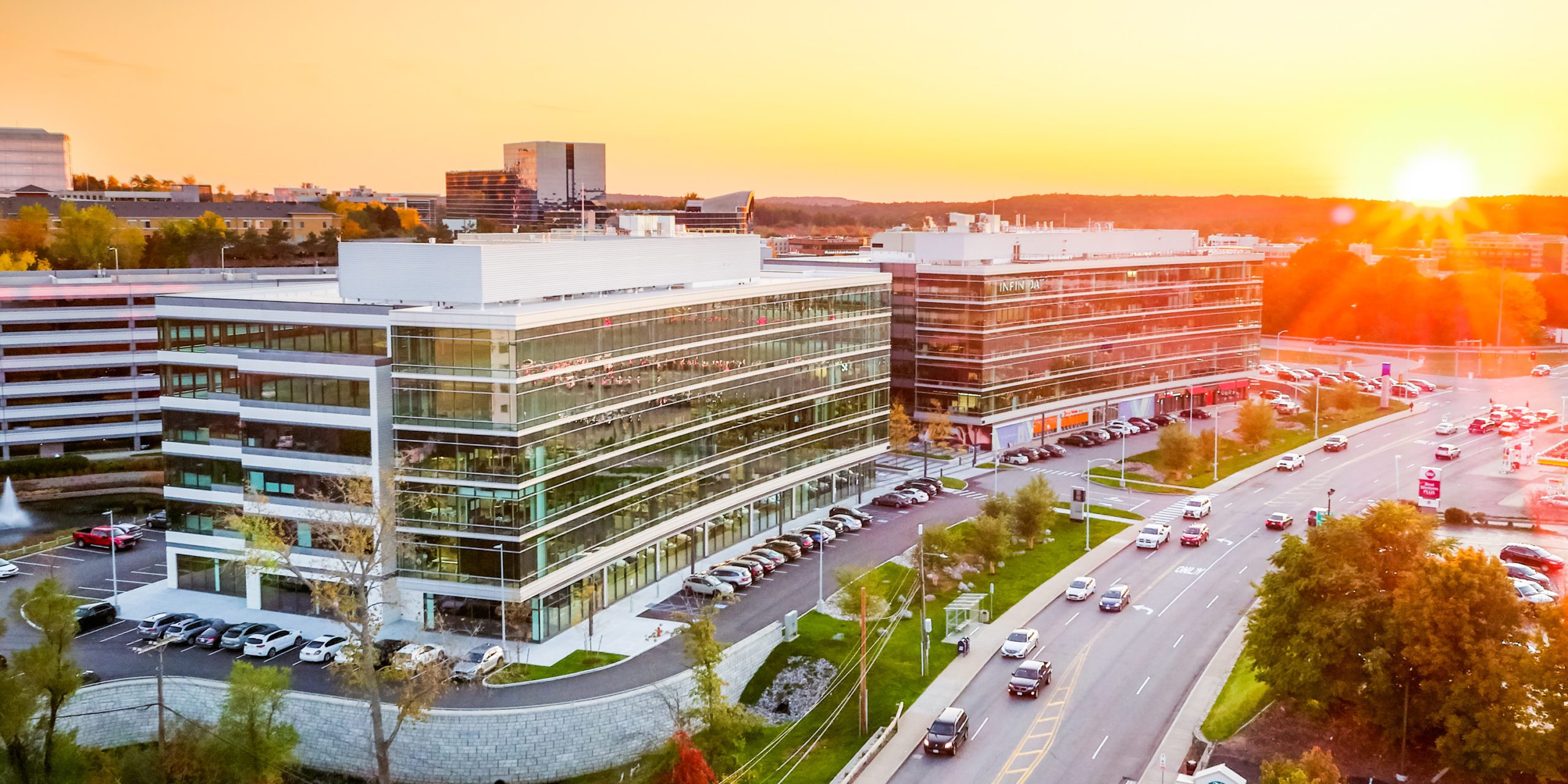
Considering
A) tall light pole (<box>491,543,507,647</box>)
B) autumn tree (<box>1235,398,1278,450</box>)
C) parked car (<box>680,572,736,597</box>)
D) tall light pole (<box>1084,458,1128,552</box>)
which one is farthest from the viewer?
autumn tree (<box>1235,398,1278,450</box>)

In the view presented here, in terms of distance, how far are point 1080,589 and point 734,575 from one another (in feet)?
61.5

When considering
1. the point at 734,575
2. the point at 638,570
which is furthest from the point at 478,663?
the point at 734,575

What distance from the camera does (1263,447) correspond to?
350ft

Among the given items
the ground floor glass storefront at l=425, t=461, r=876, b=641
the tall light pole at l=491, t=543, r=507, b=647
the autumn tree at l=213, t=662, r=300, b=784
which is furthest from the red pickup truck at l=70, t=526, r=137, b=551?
the tall light pole at l=491, t=543, r=507, b=647

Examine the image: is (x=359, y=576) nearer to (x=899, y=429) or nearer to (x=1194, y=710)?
(x=1194, y=710)

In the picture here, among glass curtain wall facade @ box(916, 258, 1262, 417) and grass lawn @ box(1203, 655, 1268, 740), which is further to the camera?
glass curtain wall facade @ box(916, 258, 1262, 417)

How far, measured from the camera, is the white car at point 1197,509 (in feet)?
272

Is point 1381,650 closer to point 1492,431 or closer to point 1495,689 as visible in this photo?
point 1495,689

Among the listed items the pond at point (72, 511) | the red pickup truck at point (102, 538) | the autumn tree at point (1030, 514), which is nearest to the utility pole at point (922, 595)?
the autumn tree at point (1030, 514)

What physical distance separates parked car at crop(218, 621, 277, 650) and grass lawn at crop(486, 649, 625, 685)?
12034 millimetres

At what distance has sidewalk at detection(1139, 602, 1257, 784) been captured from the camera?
4741 cm

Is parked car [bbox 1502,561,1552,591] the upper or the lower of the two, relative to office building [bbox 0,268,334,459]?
lower

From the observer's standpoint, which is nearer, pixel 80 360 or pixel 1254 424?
pixel 80 360

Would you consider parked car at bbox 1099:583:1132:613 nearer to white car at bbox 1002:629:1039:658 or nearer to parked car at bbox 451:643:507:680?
white car at bbox 1002:629:1039:658
